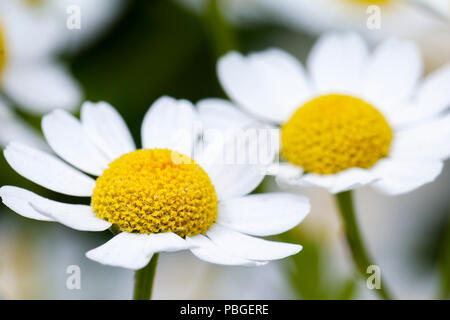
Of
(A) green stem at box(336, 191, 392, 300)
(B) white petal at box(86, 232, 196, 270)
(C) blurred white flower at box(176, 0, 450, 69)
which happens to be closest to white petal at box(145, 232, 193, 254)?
(B) white petal at box(86, 232, 196, 270)

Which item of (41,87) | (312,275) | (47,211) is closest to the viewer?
(47,211)

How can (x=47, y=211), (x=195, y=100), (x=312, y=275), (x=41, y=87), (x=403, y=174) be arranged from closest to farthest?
(x=47, y=211)
(x=403, y=174)
(x=312, y=275)
(x=41, y=87)
(x=195, y=100)

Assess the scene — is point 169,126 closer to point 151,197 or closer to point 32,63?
point 151,197

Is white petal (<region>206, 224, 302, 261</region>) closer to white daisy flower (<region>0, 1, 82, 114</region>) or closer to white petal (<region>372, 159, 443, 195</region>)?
white petal (<region>372, 159, 443, 195</region>)

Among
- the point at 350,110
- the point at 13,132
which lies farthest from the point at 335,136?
the point at 13,132

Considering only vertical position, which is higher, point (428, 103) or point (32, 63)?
point (32, 63)
